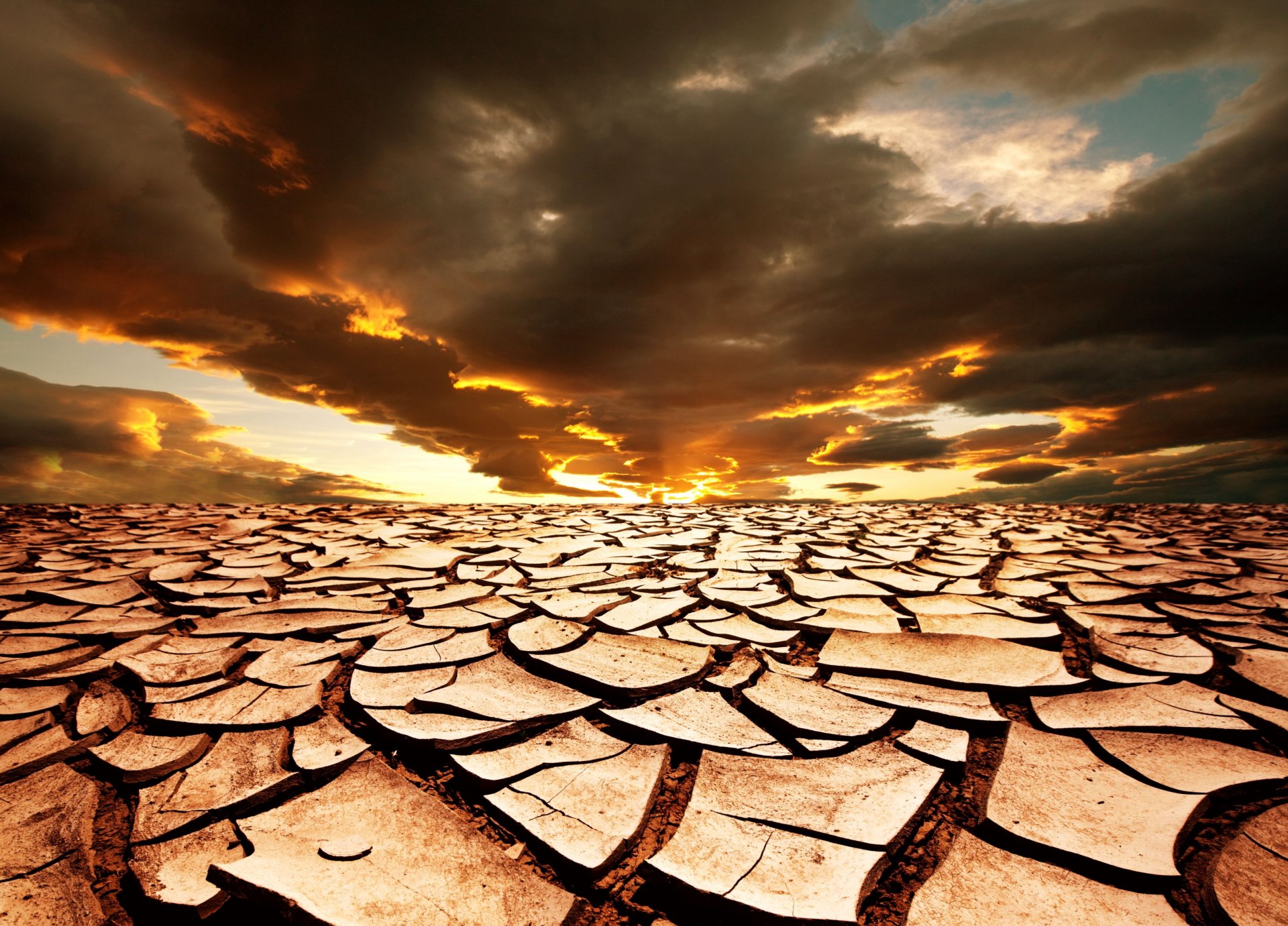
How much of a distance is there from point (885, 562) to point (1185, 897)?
74.9 inches

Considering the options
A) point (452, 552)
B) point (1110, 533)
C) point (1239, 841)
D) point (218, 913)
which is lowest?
point (218, 913)

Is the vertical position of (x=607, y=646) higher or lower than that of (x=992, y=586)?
lower

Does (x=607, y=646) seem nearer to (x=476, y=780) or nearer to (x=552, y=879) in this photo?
(x=476, y=780)

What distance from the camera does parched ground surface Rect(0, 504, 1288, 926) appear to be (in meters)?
0.75

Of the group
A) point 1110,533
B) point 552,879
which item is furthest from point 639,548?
point 1110,533

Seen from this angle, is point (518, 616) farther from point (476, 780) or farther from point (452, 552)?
point (452, 552)

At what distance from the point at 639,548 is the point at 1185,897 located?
7.77ft

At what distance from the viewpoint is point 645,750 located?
1.05 meters

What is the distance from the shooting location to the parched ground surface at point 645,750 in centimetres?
75

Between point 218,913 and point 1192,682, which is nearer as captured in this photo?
point 218,913

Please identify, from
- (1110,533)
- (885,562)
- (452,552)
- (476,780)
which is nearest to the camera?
(476,780)

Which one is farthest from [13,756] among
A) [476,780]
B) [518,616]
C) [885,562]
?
[885,562]

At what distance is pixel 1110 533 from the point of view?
3.69 meters

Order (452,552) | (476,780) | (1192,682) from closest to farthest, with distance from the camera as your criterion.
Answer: (476,780) < (1192,682) < (452,552)
